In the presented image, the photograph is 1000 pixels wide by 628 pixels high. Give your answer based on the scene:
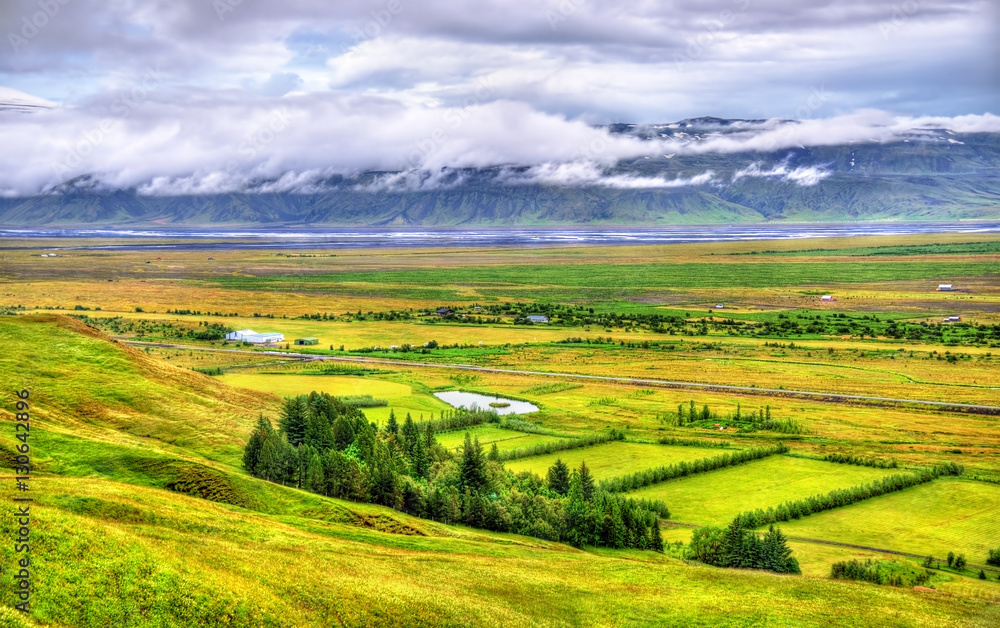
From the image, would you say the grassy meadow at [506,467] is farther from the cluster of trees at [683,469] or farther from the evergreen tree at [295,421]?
the evergreen tree at [295,421]

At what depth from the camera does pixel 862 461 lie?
225ft

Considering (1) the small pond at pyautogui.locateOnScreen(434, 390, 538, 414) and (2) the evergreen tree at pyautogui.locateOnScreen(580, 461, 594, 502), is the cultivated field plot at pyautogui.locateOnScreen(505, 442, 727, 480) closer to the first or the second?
(2) the evergreen tree at pyautogui.locateOnScreen(580, 461, 594, 502)

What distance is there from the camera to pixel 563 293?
199375 mm

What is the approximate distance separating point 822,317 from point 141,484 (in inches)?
5141

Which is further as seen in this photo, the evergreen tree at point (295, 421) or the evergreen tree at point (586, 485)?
the evergreen tree at point (295, 421)

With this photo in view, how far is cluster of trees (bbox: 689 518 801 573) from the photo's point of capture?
47906mm

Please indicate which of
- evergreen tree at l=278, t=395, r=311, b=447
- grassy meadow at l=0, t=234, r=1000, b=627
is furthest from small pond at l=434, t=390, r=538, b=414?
evergreen tree at l=278, t=395, r=311, b=447

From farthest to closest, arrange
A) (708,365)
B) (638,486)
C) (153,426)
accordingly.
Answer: (708,365), (638,486), (153,426)

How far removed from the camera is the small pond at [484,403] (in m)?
86.8

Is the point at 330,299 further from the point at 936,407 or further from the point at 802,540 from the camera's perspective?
the point at 802,540

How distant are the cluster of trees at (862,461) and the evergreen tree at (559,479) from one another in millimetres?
21068

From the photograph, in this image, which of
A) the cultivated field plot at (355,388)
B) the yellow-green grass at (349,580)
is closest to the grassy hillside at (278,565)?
the yellow-green grass at (349,580)

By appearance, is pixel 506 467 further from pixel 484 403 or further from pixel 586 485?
pixel 484 403

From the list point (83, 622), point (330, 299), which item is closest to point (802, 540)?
point (83, 622)
